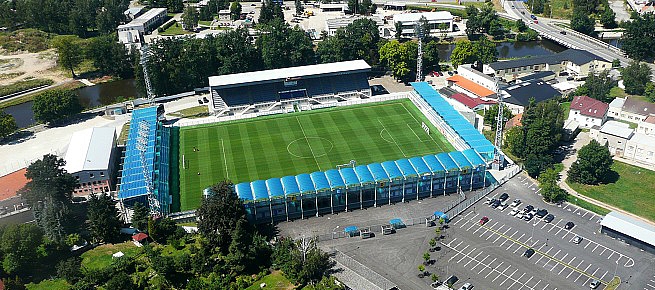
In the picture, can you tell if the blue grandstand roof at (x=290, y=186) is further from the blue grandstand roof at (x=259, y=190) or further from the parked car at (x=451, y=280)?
A: the parked car at (x=451, y=280)

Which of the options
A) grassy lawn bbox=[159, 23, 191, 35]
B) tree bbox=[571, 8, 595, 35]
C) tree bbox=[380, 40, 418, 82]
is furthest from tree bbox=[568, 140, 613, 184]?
grassy lawn bbox=[159, 23, 191, 35]

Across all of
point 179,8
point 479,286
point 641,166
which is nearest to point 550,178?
point 641,166

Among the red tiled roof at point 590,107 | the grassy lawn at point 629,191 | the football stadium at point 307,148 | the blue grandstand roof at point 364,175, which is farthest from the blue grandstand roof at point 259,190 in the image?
the red tiled roof at point 590,107

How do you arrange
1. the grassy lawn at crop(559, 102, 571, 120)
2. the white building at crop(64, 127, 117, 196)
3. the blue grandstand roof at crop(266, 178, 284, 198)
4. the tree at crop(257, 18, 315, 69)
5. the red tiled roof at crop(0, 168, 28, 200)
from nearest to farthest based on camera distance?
the blue grandstand roof at crop(266, 178, 284, 198) → the red tiled roof at crop(0, 168, 28, 200) → the white building at crop(64, 127, 117, 196) → the grassy lawn at crop(559, 102, 571, 120) → the tree at crop(257, 18, 315, 69)

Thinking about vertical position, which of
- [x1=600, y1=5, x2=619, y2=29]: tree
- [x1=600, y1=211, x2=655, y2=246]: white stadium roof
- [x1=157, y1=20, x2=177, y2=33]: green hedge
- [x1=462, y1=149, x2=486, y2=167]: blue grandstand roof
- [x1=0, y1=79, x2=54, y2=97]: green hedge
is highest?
[x1=157, y1=20, x2=177, y2=33]: green hedge

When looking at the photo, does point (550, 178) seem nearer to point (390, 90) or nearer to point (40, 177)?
point (390, 90)

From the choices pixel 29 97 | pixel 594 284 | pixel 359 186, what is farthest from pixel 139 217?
pixel 29 97

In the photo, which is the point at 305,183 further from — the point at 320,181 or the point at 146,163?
the point at 146,163

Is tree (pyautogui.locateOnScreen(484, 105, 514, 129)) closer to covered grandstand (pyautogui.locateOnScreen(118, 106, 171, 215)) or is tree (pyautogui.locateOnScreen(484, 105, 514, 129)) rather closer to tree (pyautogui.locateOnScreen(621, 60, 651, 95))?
tree (pyautogui.locateOnScreen(621, 60, 651, 95))
